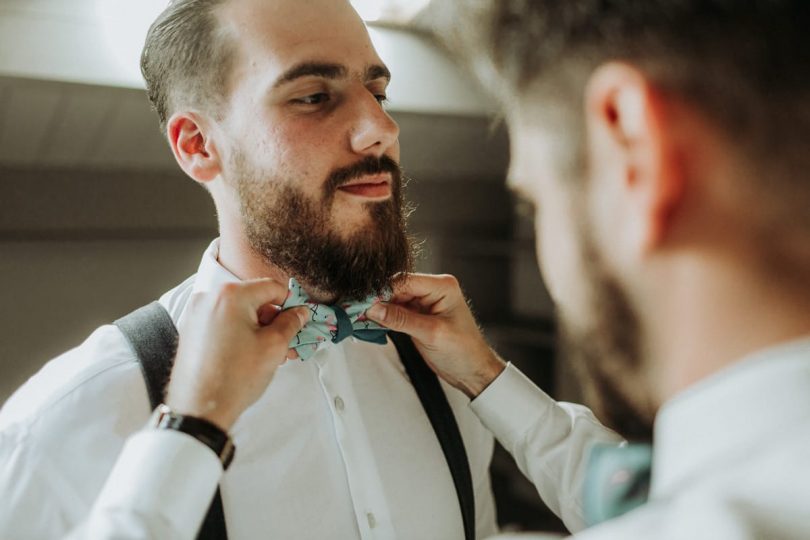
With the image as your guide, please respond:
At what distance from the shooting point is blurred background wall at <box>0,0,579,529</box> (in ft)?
8.20

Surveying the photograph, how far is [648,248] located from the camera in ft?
1.85

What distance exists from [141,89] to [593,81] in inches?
98.0

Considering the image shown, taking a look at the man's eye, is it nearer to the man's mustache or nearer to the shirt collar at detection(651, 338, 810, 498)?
the man's mustache

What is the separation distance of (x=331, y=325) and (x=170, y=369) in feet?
0.83

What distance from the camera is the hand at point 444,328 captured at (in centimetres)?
113

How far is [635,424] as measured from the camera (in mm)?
717

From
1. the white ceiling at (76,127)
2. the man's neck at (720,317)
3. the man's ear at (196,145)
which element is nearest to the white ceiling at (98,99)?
the white ceiling at (76,127)

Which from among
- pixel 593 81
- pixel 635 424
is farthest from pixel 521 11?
pixel 635 424

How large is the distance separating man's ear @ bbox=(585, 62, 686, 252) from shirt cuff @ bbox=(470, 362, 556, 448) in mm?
645

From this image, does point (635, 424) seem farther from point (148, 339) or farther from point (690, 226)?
point (148, 339)

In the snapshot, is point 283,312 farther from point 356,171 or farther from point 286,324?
point 356,171

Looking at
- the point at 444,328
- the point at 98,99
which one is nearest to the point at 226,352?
the point at 444,328

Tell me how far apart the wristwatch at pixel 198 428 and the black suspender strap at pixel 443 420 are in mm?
485

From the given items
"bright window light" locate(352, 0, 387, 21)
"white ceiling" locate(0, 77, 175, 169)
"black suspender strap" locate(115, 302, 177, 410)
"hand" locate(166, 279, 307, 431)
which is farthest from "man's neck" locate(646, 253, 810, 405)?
"white ceiling" locate(0, 77, 175, 169)
